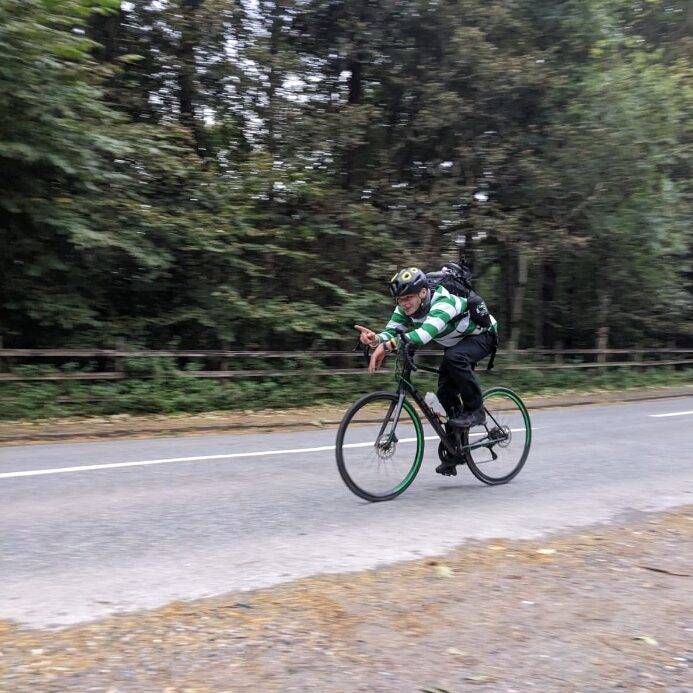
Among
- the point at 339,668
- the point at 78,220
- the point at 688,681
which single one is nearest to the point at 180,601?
the point at 339,668

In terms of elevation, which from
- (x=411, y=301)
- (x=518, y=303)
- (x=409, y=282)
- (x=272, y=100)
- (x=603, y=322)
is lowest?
(x=411, y=301)

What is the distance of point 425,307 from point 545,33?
12.3 m

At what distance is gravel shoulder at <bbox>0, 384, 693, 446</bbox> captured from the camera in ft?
30.4

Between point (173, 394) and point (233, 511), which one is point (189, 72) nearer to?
point (173, 394)

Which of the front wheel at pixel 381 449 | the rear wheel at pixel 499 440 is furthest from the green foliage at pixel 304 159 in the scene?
the rear wheel at pixel 499 440

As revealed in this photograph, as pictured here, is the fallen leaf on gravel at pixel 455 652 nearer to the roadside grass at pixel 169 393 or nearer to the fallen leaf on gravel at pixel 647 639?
the fallen leaf on gravel at pixel 647 639

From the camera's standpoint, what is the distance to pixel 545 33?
1569 cm

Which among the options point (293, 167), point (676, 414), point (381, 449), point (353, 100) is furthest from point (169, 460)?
point (353, 100)

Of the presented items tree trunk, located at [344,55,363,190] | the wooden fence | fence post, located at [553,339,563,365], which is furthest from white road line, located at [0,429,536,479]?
fence post, located at [553,339,563,365]

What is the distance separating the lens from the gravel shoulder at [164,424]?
30.4 feet

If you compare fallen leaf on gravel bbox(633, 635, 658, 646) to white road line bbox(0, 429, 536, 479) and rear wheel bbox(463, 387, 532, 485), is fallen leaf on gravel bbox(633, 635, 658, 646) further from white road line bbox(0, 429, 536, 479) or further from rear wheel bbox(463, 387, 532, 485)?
rear wheel bbox(463, 387, 532, 485)

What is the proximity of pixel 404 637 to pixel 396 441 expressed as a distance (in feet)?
8.39

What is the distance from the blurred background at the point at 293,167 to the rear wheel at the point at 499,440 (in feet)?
20.1

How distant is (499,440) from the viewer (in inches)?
259
